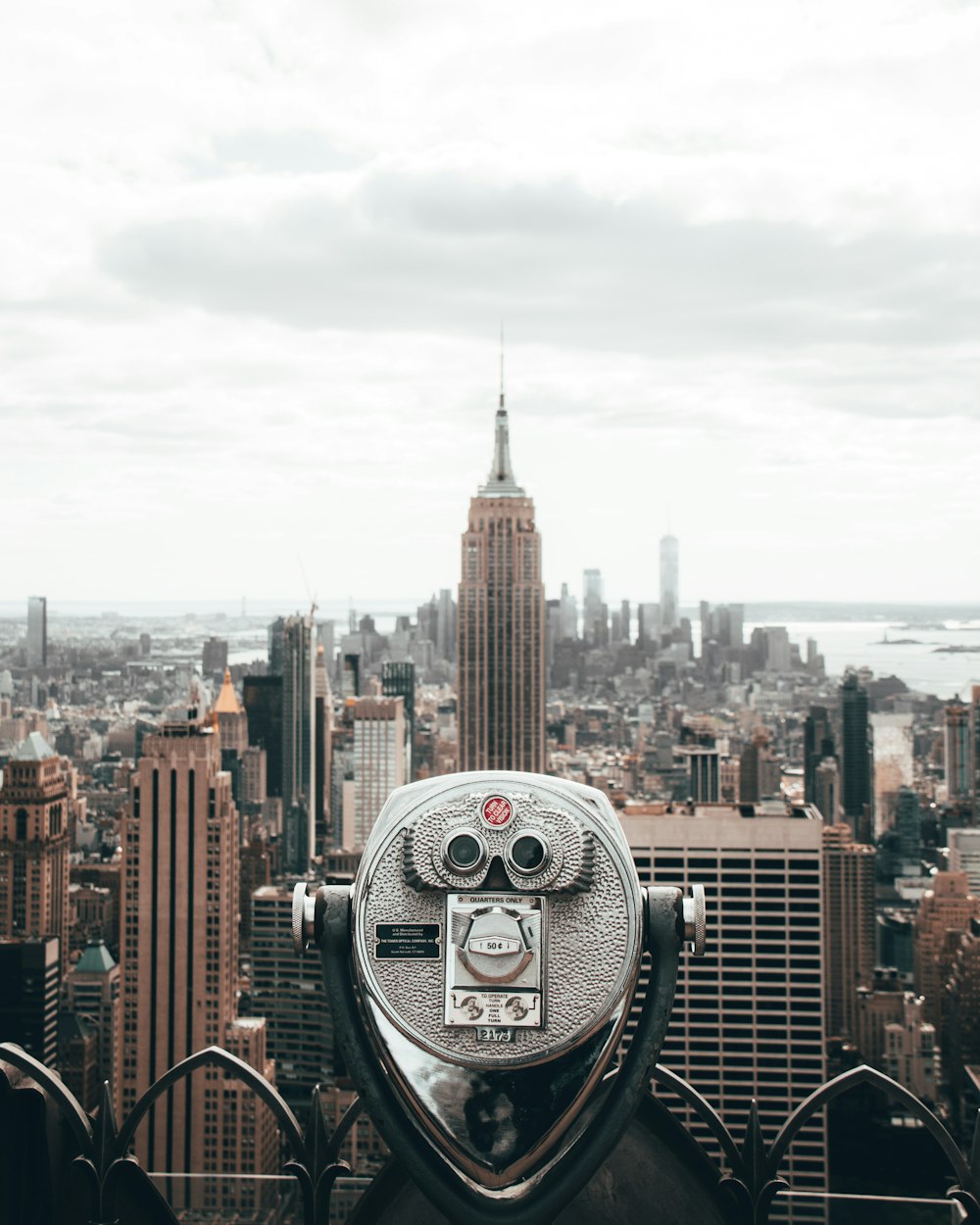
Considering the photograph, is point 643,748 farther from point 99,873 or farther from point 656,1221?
point 656,1221

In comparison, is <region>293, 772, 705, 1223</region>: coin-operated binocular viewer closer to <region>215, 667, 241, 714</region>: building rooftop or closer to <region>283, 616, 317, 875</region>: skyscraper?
<region>215, 667, 241, 714</region>: building rooftop

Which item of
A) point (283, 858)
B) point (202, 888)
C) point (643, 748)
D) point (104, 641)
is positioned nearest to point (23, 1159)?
point (104, 641)

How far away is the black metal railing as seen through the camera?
163 cm

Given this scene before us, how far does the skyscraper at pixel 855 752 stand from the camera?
29.3 meters

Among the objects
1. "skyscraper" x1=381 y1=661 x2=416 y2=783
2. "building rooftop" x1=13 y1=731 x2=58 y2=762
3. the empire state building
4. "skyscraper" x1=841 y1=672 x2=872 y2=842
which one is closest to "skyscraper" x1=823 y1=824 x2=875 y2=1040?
"skyscraper" x1=841 y1=672 x2=872 y2=842

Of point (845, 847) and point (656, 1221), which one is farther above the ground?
point (656, 1221)

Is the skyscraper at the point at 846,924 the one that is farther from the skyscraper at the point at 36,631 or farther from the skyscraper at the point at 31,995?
the skyscraper at the point at 36,631

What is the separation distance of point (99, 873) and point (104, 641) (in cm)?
598

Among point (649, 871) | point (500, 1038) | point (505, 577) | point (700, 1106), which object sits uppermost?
point (505, 577)

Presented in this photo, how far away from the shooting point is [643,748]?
3250cm

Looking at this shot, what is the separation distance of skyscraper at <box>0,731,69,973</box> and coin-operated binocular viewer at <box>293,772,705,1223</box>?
22.1 m

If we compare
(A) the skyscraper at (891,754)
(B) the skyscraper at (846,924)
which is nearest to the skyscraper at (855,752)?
(A) the skyscraper at (891,754)

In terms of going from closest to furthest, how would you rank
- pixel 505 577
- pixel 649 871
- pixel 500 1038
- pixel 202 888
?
pixel 500 1038 < pixel 649 871 < pixel 202 888 < pixel 505 577

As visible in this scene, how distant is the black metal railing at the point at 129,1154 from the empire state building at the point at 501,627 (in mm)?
36524
